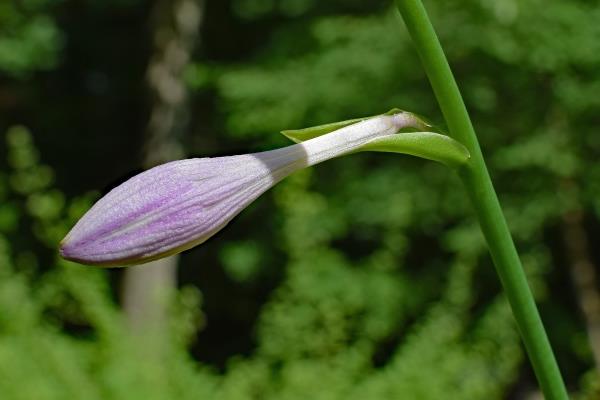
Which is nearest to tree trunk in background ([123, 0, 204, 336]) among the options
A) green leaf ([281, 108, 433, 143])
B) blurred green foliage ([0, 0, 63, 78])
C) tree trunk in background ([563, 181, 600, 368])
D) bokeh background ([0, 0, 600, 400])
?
bokeh background ([0, 0, 600, 400])

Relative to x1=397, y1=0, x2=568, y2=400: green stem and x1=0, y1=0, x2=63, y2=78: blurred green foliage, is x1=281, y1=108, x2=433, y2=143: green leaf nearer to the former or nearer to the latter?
x1=397, y1=0, x2=568, y2=400: green stem

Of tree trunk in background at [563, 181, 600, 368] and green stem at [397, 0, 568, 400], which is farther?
tree trunk in background at [563, 181, 600, 368]

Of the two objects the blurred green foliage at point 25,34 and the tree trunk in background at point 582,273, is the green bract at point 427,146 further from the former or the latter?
the blurred green foliage at point 25,34

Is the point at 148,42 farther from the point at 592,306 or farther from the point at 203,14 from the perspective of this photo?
the point at 592,306

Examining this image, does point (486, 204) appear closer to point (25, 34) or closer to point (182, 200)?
point (182, 200)

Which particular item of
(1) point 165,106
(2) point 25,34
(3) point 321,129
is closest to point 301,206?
(3) point 321,129

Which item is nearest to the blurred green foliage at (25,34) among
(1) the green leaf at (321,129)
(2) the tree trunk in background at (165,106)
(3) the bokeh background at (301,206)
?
(3) the bokeh background at (301,206)
